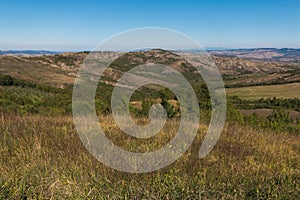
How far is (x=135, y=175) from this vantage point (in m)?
3.57

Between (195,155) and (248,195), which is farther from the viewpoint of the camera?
(195,155)

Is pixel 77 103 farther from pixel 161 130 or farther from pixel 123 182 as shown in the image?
pixel 123 182

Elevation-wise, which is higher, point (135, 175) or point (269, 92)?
point (135, 175)

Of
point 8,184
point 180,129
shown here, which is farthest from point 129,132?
point 8,184

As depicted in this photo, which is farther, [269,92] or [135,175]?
[269,92]

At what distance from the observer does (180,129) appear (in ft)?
20.5

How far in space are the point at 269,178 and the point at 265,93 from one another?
140 meters

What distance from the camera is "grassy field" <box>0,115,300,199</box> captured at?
2953mm

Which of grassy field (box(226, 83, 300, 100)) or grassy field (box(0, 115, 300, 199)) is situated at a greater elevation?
grassy field (box(0, 115, 300, 199))

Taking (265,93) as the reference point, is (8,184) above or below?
above

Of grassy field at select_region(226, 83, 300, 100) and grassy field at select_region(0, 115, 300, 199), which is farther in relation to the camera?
grassy field at select_region(226, 83, 300, 100)

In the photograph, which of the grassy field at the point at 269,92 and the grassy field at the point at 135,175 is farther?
the grassy field at the point at 269,92

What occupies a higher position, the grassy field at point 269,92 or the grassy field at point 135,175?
the grassy field at point 135,175

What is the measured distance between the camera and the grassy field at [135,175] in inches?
116
